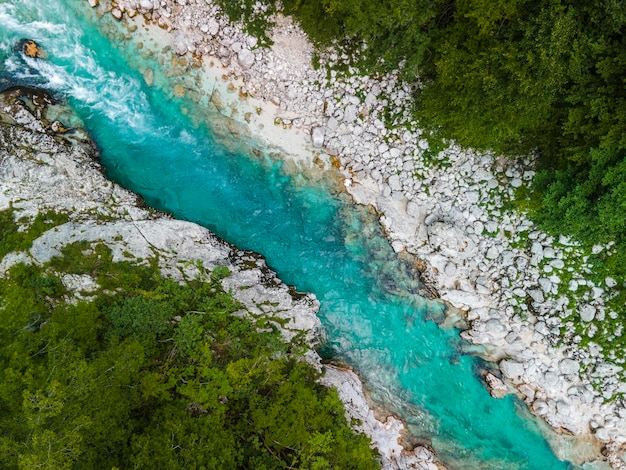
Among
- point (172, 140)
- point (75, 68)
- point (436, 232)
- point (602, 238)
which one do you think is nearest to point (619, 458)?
point (602, 238)

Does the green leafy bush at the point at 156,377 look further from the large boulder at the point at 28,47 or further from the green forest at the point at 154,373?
the large boulder at the point at 28,47

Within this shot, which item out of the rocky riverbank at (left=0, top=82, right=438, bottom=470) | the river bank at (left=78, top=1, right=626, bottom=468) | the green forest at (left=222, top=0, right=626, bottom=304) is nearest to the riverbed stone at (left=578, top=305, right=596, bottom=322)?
the river bank at (left=78, top=1, right=626, bottom=468)

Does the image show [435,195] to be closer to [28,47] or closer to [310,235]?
[310,235]

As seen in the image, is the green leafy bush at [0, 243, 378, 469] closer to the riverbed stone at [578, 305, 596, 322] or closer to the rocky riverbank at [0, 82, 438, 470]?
the rocky riverbank at [0, 82, 438, 470]

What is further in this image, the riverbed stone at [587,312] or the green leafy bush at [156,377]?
the riverbed stone at [587,312]

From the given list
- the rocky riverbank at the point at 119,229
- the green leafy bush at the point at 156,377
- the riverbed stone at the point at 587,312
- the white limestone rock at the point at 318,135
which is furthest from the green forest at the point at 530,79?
the green leafy bush at the point at 156,377

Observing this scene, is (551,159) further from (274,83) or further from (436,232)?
(274,83)
